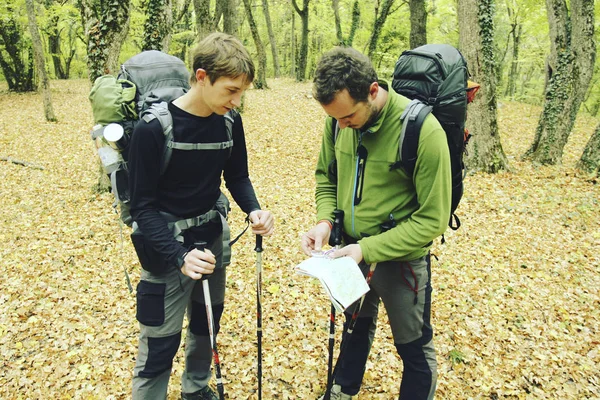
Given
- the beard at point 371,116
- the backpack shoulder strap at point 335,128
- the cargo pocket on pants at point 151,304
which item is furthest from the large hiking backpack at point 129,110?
the beard at point 371,116

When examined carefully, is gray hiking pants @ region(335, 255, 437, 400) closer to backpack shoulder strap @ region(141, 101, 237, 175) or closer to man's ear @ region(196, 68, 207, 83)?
backpack shoulder strap @ region(141, 101, 237, 175)

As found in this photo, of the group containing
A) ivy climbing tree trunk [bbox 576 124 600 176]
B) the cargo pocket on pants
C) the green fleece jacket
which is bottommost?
ivy climbing tree trunk [bbox 576 124 600 176]

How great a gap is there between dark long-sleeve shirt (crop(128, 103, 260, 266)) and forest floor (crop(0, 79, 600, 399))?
638 millimetres

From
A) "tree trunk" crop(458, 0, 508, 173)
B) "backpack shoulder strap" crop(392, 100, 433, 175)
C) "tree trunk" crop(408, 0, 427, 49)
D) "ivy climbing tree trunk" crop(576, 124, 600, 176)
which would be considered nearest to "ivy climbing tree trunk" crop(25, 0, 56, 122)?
"tree trunk" crop(408, 0, 427, 49)

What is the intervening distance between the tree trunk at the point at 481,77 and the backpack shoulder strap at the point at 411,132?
6.71 m

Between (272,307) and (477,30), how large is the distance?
7418mm

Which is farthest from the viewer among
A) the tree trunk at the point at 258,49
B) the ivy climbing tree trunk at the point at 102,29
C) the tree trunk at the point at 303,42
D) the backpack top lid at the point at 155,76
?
the tree trunk at the point at 303,42

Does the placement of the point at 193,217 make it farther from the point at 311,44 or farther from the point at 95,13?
the point at 311,44

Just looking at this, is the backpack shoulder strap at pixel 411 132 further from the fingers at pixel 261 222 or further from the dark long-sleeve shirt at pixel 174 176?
the dark long-sleeve shirt at pixel 174 176

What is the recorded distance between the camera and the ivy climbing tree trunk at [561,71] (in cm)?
953

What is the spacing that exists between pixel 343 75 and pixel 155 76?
4.40ft

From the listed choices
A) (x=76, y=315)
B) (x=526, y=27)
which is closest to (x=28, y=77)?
(x=76, y=315)

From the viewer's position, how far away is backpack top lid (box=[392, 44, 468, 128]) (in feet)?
7.65

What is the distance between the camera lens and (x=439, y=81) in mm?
2375
